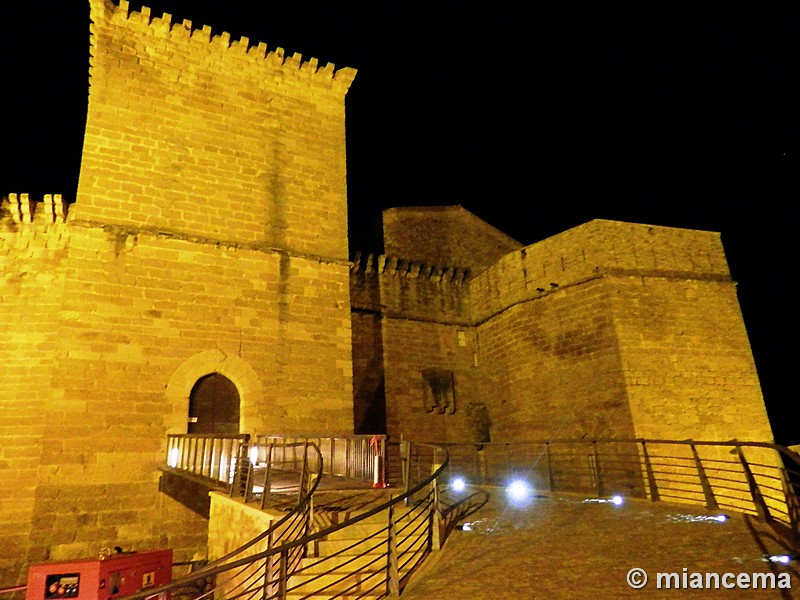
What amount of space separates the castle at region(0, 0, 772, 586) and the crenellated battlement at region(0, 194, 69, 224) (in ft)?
0.17

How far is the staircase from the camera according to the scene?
4.45m

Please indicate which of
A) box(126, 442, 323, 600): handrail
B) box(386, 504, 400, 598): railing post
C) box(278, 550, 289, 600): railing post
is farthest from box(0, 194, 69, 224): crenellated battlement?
box(386, 504, 400, 598): railing post

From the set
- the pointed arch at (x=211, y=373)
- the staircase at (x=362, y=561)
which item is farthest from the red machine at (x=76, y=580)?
the staircase at (x=362, y=561)

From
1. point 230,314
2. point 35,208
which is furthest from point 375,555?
point 35,208

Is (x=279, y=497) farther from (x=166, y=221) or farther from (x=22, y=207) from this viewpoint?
(x=22, y=207)

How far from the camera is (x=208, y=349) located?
32.2ft

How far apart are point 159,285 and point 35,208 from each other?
12.2ft

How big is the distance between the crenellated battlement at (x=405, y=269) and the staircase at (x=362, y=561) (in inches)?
401

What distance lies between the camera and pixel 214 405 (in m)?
9.69

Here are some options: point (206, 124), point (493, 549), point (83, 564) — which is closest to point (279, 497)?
point (493, 549)

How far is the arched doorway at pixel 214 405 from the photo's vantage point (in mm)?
9492

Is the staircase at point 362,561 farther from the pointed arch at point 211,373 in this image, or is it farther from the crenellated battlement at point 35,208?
the crenellated battlement at point 35,208

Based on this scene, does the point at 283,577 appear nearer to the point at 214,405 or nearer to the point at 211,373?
the point at 214,405

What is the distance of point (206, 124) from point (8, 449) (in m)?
7.32
